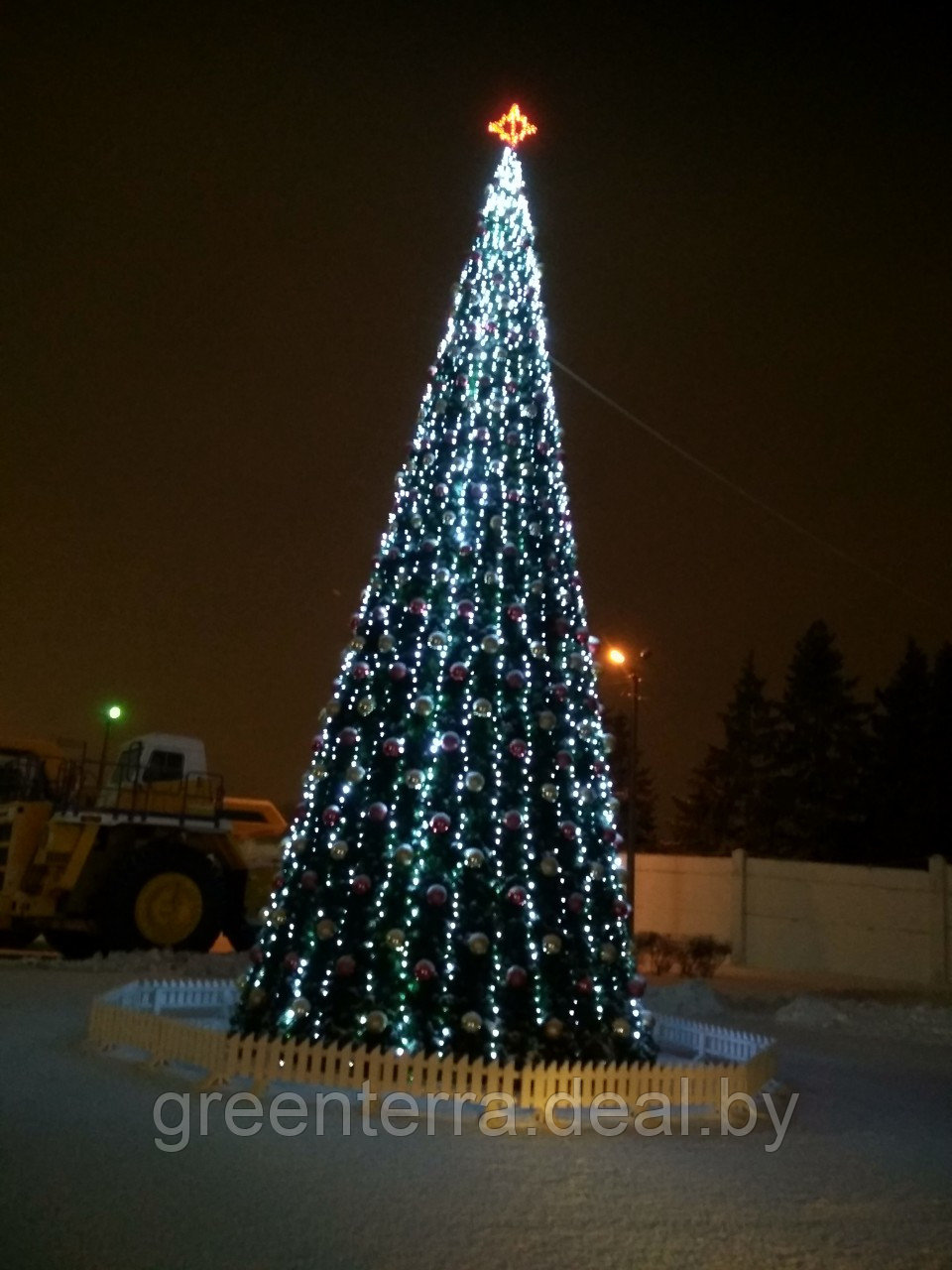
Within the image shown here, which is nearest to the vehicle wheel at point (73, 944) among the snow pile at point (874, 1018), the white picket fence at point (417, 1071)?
the snow pile at point (874, 1018)

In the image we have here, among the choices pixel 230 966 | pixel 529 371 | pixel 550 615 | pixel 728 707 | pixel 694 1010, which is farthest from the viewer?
pixel 728 707

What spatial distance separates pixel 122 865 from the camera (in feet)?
63.3

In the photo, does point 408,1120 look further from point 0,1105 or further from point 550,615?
point 550,615

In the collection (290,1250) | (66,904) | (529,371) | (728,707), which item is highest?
(728,707)

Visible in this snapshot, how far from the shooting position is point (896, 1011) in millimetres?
17578

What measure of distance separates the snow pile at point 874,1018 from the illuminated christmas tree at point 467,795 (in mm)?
7553

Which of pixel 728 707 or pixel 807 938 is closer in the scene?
pixel 807 938

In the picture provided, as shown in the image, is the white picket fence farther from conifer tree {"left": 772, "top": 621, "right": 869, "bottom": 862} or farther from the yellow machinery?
conifer tree {"left": 772, "top": 621, "right": 869, "bottom": 862}

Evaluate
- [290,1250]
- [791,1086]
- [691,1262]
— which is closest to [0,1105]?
[290,1250]

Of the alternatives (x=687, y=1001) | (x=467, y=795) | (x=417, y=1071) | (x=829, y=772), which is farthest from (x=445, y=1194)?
(x=829, y=772)

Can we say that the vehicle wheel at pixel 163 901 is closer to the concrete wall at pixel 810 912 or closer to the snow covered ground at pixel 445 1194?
the snow covered ground at pixel 445 1194

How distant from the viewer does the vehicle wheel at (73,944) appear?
19.9 m

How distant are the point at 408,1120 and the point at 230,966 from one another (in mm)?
10396

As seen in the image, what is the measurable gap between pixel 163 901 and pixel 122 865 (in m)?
0.80
